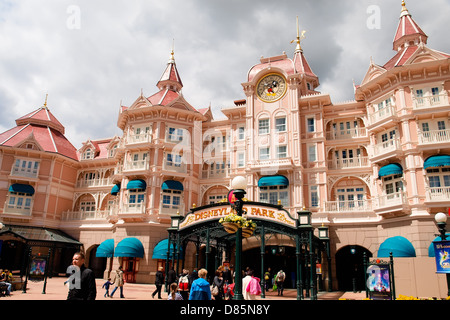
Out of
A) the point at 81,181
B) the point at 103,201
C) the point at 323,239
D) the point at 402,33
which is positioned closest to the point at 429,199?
A: the point at 323,239

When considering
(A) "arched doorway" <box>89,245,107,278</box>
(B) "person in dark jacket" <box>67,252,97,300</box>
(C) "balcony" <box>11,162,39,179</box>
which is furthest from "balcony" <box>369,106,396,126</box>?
(C) "balcony" <box>11,162,39,179</box>

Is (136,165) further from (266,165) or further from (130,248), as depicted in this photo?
(266,165)

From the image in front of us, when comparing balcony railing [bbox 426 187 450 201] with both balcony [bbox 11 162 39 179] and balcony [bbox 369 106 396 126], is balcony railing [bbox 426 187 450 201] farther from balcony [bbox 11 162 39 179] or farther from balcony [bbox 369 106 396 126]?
balcony [bbox 11 162 39 179]

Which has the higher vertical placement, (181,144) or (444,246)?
(181,144)

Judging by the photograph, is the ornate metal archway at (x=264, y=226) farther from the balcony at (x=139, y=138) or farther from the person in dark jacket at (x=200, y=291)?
the balcony at (x=139, y=138)

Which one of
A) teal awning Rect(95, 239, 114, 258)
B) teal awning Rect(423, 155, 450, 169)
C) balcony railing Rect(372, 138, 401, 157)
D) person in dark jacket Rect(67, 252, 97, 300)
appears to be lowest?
person in dark jacket Rect(67, 252, 97, 300)

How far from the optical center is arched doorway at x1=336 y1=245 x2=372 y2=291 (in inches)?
1144

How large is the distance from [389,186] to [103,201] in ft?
104

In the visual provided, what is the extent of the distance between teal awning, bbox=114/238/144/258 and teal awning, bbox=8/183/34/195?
14126mm

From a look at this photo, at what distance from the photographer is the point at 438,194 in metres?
24.9

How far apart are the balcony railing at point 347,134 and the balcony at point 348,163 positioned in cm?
216

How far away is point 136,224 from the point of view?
108ft

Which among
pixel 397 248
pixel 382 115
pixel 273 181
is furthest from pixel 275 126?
pixel 397 248
